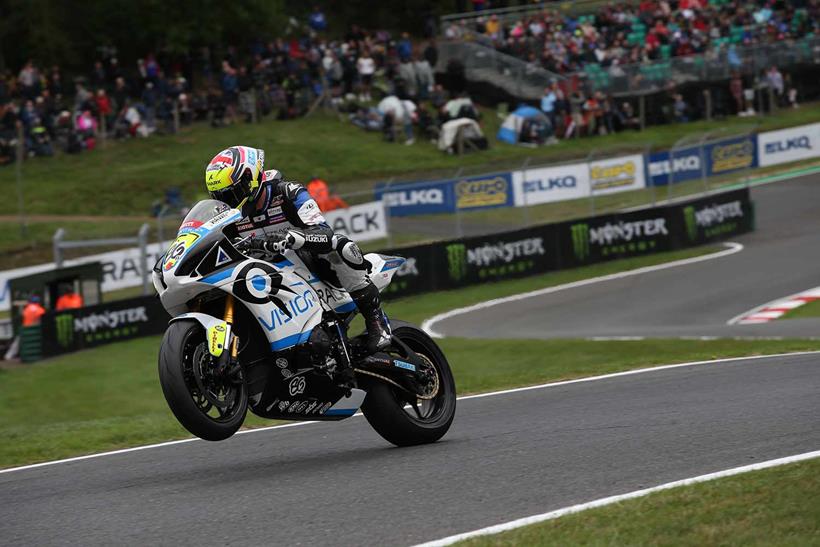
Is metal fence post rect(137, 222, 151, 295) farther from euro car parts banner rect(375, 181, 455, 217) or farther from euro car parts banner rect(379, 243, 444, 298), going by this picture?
euro car parts banner rect(375, 181, 455, 217)

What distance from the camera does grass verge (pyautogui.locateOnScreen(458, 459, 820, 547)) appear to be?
17.4 ft

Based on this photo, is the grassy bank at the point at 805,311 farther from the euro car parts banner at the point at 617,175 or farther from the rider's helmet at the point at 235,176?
the rider's helmet at the point at 235,176

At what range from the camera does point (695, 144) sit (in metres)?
Answer: 29.9

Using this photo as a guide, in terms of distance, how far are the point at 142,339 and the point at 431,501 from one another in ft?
54.2

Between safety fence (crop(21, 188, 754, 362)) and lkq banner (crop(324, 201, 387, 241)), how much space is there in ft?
4.41

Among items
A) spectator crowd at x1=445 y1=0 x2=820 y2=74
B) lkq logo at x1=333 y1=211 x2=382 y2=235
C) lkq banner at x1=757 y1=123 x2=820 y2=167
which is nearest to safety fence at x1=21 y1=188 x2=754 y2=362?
lkq logo at x1=333 y1=211 x2=382 y2=235

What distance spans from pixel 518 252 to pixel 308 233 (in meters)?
18.2

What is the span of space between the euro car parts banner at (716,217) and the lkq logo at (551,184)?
2.43 metres

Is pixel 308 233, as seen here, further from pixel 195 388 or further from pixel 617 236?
pixel 617 236

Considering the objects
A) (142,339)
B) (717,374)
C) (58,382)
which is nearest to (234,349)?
(717,374)

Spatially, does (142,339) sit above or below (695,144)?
below

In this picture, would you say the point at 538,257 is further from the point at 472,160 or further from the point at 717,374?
the point at 717,374

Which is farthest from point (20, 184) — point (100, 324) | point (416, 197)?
point (416, 197)

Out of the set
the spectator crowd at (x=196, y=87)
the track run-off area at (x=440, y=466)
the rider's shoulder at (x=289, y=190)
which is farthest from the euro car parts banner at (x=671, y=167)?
the rider's shoulder at (x=289, y=190)
